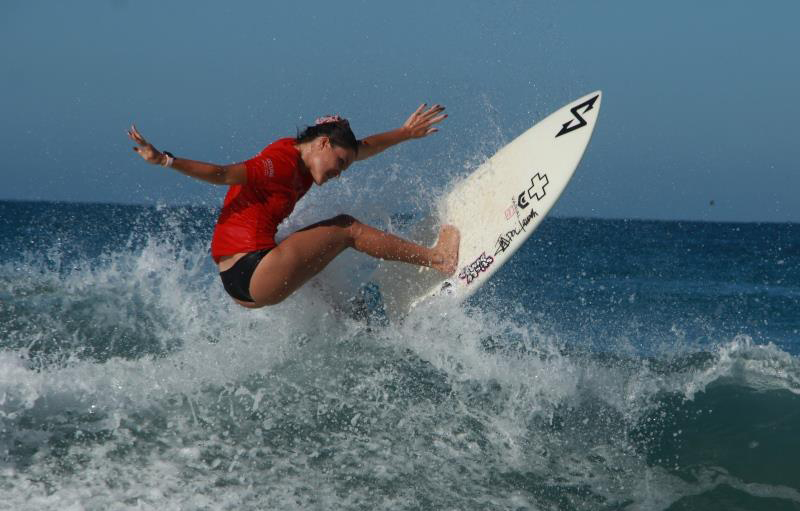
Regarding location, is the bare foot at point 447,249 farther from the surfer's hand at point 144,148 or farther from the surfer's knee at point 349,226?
the surfer's hand at point 144,148

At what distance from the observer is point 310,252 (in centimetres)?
534

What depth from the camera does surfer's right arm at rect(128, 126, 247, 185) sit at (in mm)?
4652

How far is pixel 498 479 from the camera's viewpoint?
485 cm

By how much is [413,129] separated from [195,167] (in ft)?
6.68

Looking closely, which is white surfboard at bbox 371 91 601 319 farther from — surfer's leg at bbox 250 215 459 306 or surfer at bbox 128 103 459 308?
surfer at bbox 128 103 459 308

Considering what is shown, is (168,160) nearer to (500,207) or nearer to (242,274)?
(242,274)

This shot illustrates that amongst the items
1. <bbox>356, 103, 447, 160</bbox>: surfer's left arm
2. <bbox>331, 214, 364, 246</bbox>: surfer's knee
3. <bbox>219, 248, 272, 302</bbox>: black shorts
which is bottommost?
<bbox>219, 248, 272, 302</bbox>: black shorts

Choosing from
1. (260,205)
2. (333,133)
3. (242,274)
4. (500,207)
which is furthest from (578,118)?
(242,274)

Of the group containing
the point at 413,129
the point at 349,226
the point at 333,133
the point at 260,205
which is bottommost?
the point at 349,226

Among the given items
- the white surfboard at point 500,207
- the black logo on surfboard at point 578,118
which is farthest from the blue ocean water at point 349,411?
the black logo on surfboard at point 578,118

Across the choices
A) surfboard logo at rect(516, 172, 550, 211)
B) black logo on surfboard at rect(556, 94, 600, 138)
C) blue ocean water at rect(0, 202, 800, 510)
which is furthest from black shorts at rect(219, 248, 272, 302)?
black logo on surfboard at rect(556, 94, 600, 138)

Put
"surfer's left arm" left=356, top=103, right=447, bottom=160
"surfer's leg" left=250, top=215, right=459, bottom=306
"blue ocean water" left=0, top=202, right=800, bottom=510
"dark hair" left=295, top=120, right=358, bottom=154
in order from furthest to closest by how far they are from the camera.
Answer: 1. "surfer's left arm" left=356, top=103, right=447, bottom=160
2. "dark hair" left=295, top=120, right=358, bottom=154
3. "surfer's leg" left=250, top=215, right=459, bottom=306
4. "blue ocean water" left=0, top=202, right=800, bottom=510

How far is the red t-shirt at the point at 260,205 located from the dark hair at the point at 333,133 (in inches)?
4.8

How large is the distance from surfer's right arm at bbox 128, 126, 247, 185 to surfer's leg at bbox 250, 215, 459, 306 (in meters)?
0.53
